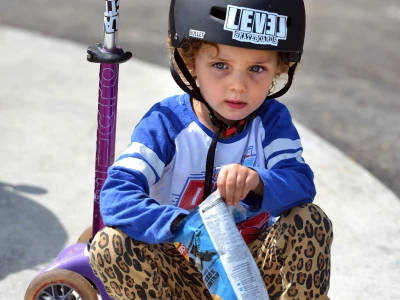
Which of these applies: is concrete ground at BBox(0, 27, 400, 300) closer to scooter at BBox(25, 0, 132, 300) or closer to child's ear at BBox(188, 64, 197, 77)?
scooter at BBox(25, 0, 132, 300)

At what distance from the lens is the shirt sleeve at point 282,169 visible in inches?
117

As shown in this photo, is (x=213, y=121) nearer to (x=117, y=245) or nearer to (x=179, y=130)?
(x=179, y=130)

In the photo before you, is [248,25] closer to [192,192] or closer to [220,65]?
[220,65]

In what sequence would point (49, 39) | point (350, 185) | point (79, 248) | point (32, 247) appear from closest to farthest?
point (79, 248) < point (32, 247) < point (350, 185) < point (49, 39)

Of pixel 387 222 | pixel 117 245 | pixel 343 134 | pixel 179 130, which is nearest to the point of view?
pixel 117 245

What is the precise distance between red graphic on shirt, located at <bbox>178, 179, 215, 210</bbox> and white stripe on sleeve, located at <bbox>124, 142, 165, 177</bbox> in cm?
16

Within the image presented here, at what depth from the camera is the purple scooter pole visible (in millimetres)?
3273

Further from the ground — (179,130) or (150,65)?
(179,130)

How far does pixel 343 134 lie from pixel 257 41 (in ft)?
10.2

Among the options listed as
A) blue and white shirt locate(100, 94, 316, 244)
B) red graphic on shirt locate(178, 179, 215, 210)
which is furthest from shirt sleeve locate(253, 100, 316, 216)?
red graphic on shirt locate(178, 179, 215, 210)

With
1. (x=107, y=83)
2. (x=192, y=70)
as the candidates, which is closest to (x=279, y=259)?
(x=192, y=70)

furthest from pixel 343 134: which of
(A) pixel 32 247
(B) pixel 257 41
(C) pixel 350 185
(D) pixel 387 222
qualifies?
(B) pixel 257 41

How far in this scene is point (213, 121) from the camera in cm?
320

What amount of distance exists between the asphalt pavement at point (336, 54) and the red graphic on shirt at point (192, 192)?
2.26 m
